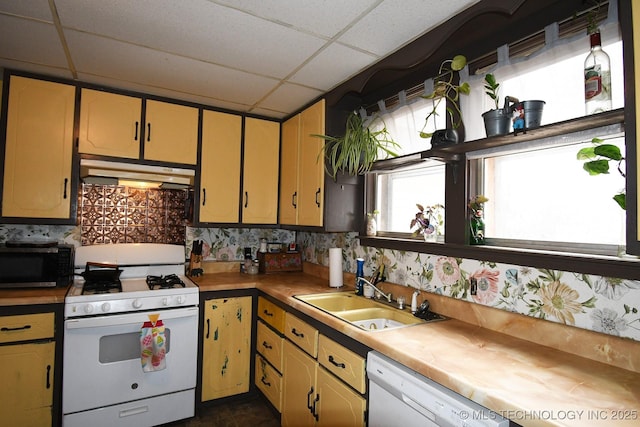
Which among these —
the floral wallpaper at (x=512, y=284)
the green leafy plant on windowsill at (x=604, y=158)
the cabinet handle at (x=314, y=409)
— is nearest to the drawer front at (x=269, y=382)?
the cabinet handle at (x=314, y=409)

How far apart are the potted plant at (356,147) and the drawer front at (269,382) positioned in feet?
4.66

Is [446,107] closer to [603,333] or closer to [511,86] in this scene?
[511,86]

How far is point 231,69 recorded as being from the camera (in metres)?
2.21

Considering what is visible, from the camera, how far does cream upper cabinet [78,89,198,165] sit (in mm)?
2473

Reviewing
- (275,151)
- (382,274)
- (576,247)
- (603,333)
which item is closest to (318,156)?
(275,151)

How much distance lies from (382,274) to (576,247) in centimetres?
111

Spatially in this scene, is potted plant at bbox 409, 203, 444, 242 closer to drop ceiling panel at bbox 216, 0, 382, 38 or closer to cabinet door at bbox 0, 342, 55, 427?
drop ceiling panel at bbox 216, 0, 382, 38

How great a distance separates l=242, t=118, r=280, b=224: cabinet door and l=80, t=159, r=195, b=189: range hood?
1.56 feet

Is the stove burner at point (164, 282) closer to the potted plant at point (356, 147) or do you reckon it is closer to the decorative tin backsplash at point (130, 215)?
the decorative tin backsplash at point (130, 215)

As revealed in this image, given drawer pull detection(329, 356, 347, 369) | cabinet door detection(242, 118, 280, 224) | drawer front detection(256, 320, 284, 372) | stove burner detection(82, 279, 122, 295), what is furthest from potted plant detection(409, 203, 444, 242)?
stove burner detection(82, 279, 122, 295)

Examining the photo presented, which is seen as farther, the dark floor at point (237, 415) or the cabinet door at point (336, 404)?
the dark floor at point (237, 415)

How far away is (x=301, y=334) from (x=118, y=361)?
3.83 ft

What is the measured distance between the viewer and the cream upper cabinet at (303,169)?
2586 millimetres

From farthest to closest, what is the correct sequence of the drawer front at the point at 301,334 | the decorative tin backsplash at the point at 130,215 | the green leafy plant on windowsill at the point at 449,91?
the decorative tin backsplash at the point at 130,215
the drawer front at the point at 301,334
the green leafy plant on windowsill at the point at 449,91
